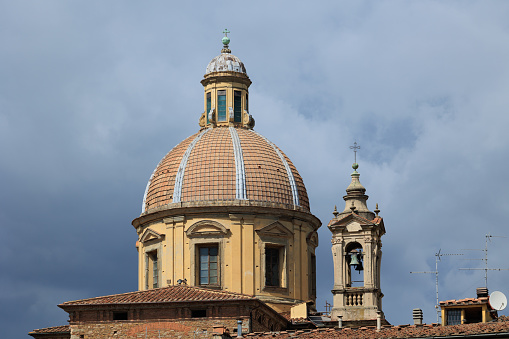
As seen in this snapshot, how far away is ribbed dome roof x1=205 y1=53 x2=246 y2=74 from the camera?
243 feet

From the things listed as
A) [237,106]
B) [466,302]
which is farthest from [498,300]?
[237,106]

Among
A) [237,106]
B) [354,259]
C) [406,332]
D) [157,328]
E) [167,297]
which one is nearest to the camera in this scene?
[406,332]

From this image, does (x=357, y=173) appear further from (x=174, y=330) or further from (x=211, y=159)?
(x=174, y=330)

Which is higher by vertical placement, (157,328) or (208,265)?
(208,265)

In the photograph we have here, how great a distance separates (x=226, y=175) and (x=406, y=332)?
1719 cm

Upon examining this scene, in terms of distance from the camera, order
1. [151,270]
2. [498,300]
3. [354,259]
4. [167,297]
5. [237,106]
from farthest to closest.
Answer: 1. [237,106]
2. [151,270]
3. [354,259]
4. [167,297]
5. [498,300]

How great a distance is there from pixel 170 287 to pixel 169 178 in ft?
25.6

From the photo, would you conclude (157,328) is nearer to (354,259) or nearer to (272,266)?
(354,259)

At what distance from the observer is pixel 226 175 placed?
2773 inches

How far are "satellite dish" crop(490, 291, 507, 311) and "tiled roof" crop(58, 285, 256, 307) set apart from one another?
1006cm

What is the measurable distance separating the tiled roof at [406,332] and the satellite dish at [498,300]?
1431 millimetres

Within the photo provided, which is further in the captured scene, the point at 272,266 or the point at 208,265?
the point at 272,266

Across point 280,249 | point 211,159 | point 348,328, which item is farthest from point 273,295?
point 348,328

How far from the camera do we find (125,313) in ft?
203
